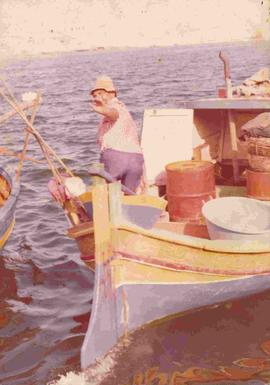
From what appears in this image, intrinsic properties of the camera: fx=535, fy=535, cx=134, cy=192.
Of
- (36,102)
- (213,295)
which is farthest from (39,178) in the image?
Answer: (213,295)

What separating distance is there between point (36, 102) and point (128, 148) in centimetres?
272

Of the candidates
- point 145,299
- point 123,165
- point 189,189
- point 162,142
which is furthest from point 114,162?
point 162,142

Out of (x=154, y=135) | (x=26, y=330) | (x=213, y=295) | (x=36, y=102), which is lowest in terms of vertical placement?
(x=26, y=330)

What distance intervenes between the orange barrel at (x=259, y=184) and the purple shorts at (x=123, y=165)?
1.94m

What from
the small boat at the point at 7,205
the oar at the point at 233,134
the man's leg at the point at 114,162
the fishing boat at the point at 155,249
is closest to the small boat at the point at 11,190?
the small boat at the point at 7,205

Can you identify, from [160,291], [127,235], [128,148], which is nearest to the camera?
[127,235]

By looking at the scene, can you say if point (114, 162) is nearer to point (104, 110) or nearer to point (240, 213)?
point (104, 110)

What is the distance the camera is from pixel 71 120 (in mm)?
27109

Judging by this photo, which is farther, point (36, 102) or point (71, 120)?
point (71, 120)

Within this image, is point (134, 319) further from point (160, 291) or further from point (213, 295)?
point (213, 295)

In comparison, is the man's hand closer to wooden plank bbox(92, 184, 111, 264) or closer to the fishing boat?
the fishing boat

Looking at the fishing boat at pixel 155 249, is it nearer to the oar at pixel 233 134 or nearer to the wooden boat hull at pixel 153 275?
the wooden boat hull at pixel 153 275

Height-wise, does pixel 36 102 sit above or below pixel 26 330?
above

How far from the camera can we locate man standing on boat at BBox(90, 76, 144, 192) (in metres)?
6.93
